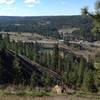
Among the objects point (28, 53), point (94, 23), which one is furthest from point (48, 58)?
point (94, 23)

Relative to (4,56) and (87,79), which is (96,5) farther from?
(4,56)

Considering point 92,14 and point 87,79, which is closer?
point 92,14

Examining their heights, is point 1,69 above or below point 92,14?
below

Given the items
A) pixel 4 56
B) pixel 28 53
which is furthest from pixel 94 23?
pixel 28 53

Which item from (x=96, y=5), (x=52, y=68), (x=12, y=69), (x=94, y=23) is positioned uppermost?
(x=96, y=5)

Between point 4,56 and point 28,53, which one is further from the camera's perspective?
point 28,53

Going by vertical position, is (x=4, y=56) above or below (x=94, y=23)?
below

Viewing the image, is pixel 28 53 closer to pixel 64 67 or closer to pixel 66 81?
pixel 64 67

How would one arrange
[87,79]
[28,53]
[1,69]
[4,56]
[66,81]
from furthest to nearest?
[28,53], [4,56], [66,81], [1,69], [87,79]

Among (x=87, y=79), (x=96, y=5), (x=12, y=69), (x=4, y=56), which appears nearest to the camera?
(x=96, y=5)
